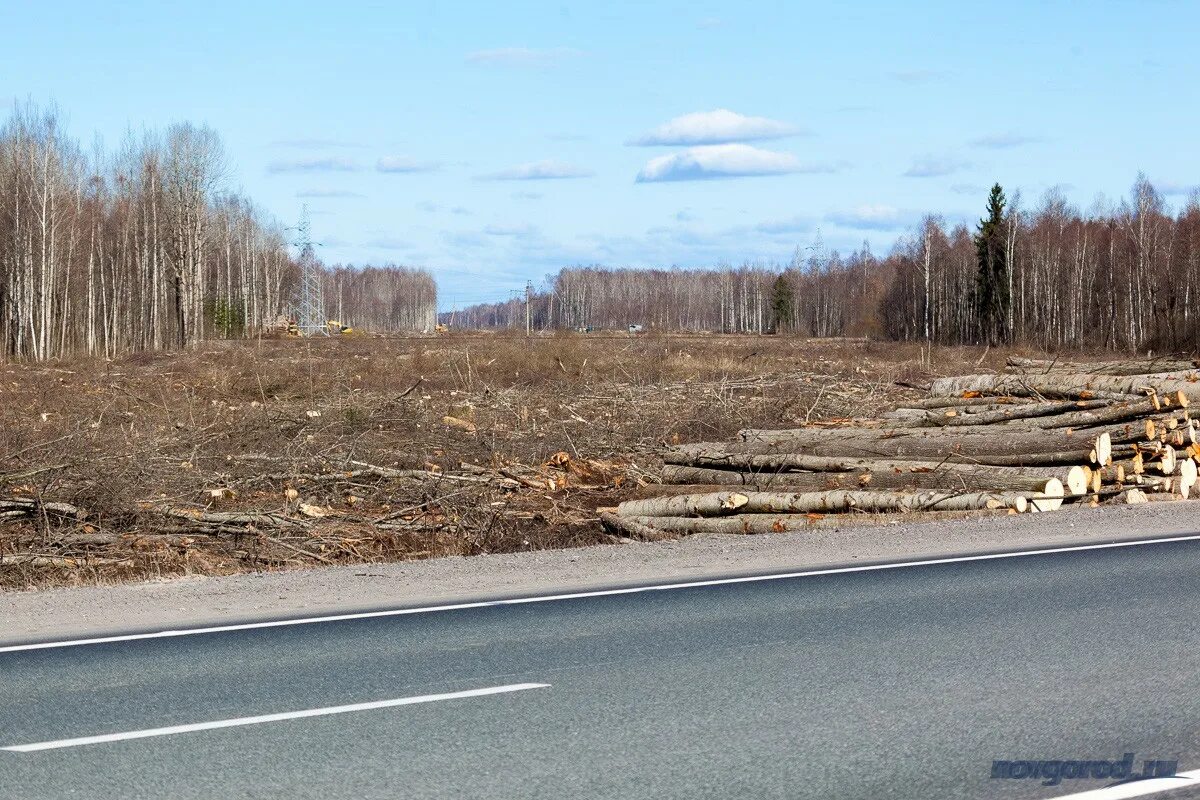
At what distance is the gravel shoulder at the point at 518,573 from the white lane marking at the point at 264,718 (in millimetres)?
3097

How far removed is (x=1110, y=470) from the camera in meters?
16.2

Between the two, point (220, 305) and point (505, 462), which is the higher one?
point (220, 305)

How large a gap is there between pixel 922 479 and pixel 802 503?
6.19ft

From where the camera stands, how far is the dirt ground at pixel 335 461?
14141mm

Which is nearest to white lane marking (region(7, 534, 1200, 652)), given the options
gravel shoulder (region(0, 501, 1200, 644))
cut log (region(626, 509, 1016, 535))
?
gravel shoulder (region(0, 501, 1200, 644))

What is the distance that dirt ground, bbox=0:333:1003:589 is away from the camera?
14.1m

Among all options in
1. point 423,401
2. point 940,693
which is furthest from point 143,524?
point 423,401

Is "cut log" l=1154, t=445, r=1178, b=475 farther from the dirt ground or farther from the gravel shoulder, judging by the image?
the dirt ground

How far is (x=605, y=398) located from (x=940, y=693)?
24.0 meters

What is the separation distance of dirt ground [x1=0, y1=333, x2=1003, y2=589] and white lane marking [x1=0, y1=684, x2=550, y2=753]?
6.62 metres

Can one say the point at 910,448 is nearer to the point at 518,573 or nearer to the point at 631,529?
the point at 631,529

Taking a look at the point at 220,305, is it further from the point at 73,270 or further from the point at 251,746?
the point at 251,746

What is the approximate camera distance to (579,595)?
390 inches

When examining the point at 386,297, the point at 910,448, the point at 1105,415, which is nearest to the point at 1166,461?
the point at 1105,415
